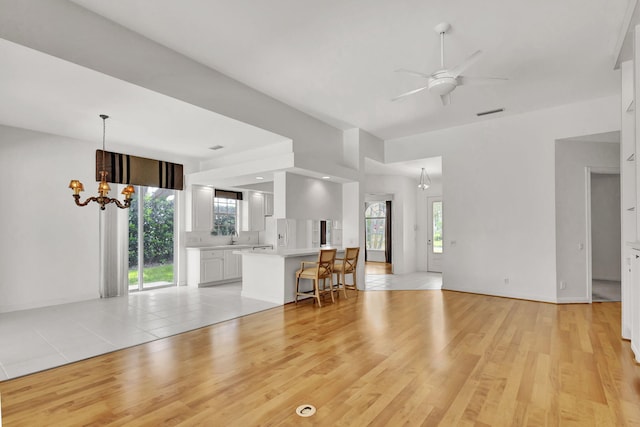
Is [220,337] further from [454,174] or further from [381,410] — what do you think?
Answer: [454,174]

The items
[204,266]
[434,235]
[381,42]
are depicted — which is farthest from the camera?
[434,235]

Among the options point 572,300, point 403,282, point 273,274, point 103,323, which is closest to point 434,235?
point 403,282

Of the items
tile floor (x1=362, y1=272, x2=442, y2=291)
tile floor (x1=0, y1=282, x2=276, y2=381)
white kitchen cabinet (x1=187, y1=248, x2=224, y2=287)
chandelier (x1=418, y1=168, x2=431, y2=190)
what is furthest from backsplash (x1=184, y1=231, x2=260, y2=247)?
chandelier (x1=418, y1=168, x2=431, y2=190)

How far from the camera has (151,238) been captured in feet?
22.6

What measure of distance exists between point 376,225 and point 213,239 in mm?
6220

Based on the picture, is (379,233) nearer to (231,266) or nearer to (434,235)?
(434,235)

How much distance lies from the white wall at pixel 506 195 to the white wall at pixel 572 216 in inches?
6.1

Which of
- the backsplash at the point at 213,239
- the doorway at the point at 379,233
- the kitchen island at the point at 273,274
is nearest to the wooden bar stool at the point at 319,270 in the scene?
the kitchen island at the point at 273,274

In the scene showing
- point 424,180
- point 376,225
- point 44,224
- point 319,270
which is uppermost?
point 424,180

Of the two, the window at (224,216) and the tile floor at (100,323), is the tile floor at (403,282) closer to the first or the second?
the tile floor at (100,323)

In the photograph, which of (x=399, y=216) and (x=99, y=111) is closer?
(x=99, y=111)

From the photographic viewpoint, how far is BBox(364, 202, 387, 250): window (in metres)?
11.9

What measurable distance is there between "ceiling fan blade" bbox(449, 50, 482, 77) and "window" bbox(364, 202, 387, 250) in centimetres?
854

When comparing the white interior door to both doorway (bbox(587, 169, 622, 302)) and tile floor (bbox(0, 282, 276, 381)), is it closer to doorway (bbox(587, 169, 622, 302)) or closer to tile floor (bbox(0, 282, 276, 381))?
doorway (bbox(587, 169, 622, 302))
